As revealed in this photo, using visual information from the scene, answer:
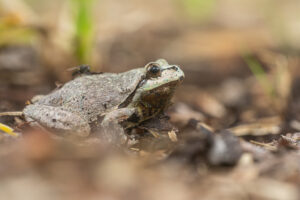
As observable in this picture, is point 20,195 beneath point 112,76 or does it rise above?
beneath

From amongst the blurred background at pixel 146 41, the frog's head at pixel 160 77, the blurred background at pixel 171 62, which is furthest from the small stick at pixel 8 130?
the frog's head at pixel 160 77

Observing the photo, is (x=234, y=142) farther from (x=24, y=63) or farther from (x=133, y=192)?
(x=24, y=63)

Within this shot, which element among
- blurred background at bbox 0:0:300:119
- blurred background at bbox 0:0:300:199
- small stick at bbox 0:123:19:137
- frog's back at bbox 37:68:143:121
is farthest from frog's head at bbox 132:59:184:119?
blurred background at bbox 0:0:300:119

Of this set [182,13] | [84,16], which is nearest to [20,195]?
[84,16]

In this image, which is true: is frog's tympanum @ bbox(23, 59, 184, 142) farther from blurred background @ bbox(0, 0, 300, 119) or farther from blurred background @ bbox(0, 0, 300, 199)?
blurred background @ bbox(0, 0, 300, 119)

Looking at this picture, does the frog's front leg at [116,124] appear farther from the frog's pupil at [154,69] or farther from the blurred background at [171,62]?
the blurred background at [171,62]

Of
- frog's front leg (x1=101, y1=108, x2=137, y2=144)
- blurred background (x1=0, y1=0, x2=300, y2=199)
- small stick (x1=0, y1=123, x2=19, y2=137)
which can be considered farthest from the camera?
frog's front leg (x1=101, y1=108, x2=137, y2=144)
